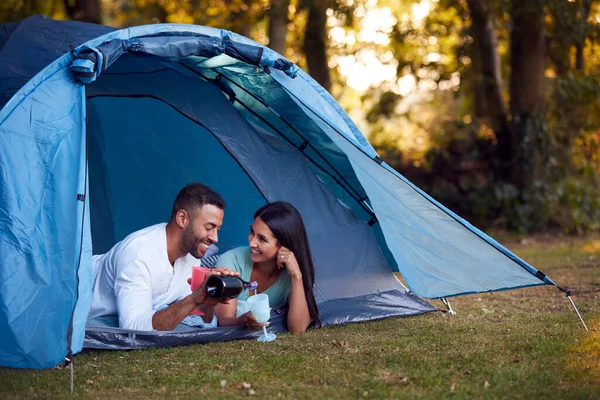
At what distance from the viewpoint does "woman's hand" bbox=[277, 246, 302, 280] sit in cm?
429

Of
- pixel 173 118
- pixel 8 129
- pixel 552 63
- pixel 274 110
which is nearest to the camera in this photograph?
pixel 8 129

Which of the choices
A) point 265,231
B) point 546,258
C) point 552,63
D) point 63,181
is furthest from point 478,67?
point 63,181

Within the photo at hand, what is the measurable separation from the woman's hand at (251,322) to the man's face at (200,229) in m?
0.45

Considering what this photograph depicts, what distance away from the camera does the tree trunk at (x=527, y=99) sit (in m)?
9.41

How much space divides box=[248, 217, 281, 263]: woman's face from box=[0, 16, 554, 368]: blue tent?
0.40 m

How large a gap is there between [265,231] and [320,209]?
846 millimetres

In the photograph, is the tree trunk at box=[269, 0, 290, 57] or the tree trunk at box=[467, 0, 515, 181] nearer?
the tree trunk at box=[269, 0, 290, 57]

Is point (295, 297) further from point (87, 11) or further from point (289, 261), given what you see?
point (87, 11)

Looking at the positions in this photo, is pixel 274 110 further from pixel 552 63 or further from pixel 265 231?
pixel 552 63

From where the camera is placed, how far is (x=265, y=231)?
432cm

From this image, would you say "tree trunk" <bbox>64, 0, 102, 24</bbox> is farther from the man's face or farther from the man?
the man's face

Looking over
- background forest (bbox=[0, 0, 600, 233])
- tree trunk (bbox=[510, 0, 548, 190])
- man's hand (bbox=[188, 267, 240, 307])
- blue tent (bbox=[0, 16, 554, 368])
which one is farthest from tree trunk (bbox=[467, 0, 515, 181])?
man's hand (bbox=[188, 267, 240, 307])

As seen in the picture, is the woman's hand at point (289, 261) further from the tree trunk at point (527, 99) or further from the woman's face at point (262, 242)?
the tree trunk at point (527, 99)

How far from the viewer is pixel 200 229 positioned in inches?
167
